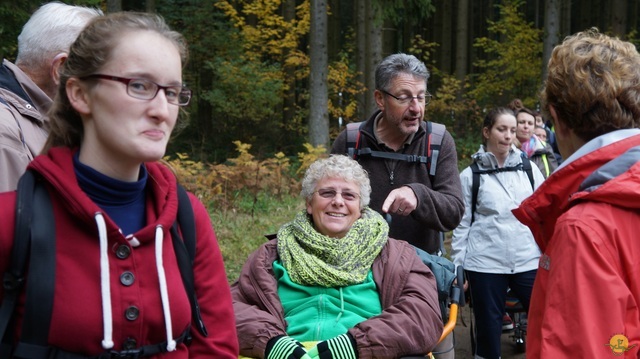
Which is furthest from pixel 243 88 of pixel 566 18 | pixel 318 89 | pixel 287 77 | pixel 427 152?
pixel 427 152

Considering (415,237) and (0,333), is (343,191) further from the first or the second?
(0,333)

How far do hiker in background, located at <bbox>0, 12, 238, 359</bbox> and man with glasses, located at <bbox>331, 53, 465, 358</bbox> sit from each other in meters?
2.32

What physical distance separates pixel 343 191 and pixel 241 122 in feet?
56.5

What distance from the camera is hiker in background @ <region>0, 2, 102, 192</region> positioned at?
2.57m

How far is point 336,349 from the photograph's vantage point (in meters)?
3.37

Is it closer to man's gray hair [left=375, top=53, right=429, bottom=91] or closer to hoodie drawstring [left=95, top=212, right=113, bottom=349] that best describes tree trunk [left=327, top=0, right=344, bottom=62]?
man's gray hair [left=375, top=53, right=429, bottom=91]

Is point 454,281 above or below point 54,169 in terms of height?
below

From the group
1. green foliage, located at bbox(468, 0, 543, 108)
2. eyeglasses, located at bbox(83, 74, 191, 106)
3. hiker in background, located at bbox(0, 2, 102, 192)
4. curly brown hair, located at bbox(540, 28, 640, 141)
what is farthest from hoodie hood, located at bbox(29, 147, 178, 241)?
green foliage, located at bbox(468, 0, 543, 108)

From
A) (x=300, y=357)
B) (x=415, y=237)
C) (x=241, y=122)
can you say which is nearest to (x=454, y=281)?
(x=415, y=237)

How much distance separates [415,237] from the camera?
4.31 metres

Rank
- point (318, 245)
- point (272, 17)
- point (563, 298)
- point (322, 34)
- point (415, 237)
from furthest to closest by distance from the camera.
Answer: point (272, 17) → point (322, 34) → point (415, 237) → point (318, 245) → point (563, 298)

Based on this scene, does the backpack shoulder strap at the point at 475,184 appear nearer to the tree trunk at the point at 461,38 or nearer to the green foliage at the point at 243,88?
the green foliage at the point at 243,88

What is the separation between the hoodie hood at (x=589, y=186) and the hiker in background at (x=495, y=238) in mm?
2988

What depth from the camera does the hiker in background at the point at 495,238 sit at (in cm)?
541
